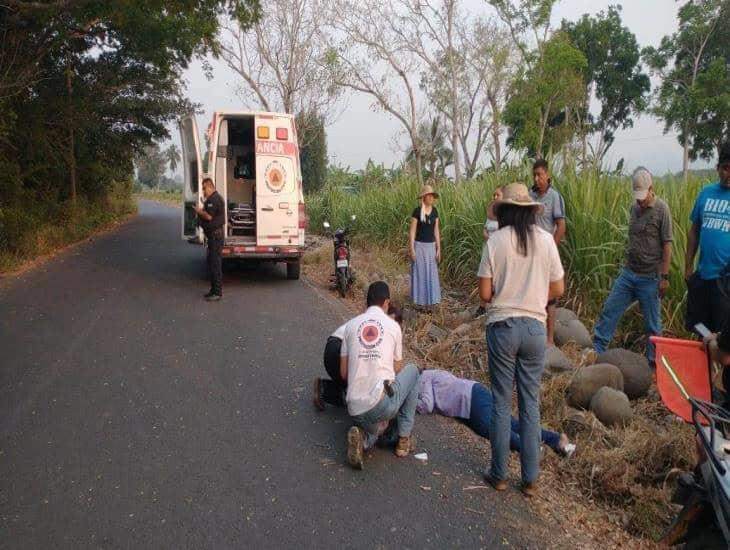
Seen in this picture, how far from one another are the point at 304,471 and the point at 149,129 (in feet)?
61.3

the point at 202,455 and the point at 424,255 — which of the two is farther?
the point at 424,255

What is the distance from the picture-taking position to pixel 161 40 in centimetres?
1533

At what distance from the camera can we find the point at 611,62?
3406 cm

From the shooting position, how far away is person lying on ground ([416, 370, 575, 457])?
476 centimetres

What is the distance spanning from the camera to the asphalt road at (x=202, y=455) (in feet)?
10.9

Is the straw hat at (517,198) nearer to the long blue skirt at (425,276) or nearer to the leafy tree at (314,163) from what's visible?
the long blue skirt at (425,276)

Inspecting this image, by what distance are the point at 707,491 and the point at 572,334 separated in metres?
3.70

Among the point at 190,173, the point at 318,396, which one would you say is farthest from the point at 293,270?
the point at 318,396

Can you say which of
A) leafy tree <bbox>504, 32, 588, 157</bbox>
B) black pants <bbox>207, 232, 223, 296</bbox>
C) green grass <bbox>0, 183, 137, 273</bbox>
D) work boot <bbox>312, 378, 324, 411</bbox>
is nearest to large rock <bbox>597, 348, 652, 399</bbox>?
work boot <bbox>312, 378, 324, 411</bbox>

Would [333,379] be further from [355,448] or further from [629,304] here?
[629,304]

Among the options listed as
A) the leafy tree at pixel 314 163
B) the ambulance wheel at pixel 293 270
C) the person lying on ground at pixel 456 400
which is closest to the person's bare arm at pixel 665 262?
the person lying on ground at pixel 456 400

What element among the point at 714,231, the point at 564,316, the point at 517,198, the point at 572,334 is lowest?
the point at 572,334

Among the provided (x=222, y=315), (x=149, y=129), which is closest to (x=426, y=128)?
(x=149, y=129)

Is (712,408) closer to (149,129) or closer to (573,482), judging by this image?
(573,482)
